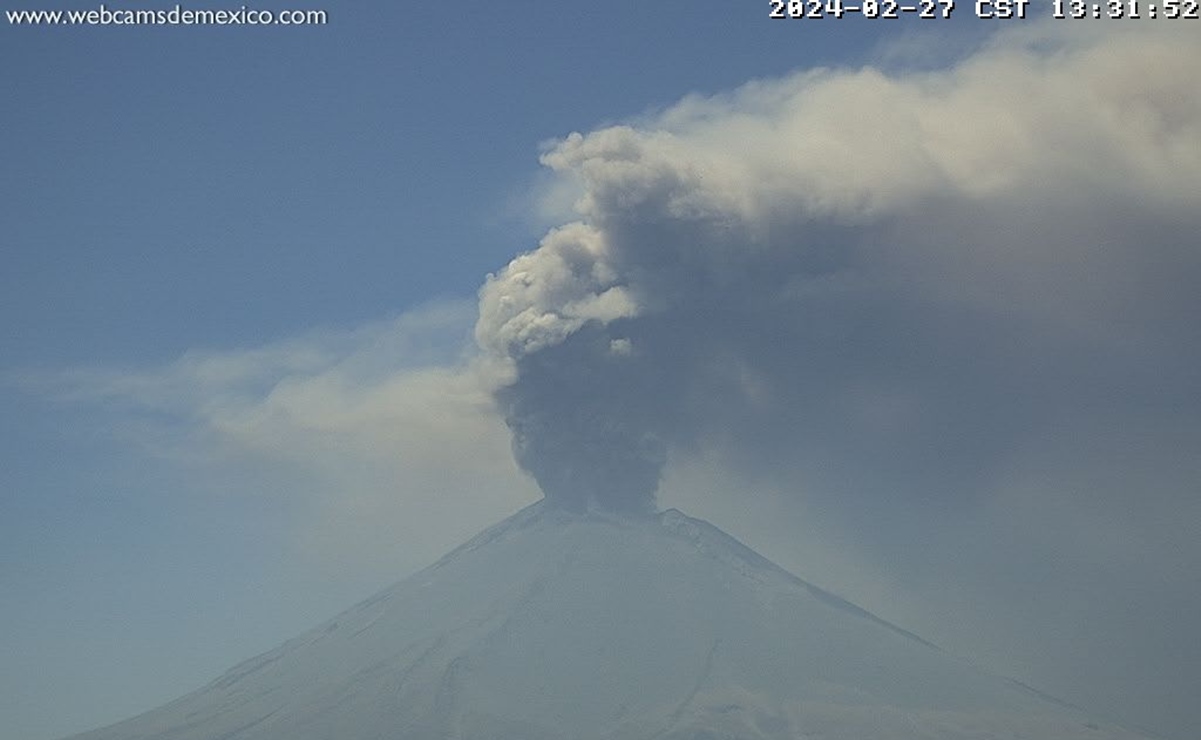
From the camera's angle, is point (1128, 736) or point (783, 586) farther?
point (783, 586)

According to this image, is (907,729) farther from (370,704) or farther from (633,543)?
(370,704)

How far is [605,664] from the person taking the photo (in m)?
160

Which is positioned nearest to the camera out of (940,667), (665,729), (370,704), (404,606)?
(665,729)

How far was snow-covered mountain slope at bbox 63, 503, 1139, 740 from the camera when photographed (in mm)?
143375

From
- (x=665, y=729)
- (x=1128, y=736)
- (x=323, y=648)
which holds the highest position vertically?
(x=323, y=648)

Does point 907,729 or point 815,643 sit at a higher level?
point 815,643

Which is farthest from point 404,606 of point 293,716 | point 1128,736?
point 1128,736

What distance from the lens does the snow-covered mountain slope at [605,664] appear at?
14338 centimetres

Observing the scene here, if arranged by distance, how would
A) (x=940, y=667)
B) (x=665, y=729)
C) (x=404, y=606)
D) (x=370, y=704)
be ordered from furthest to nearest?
(x=404, y=606)
(x=940, y=667)
(x=370, y=704)
(x=665, y=729)

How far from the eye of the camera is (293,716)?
148 m

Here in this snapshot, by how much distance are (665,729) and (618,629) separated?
29.0 metres

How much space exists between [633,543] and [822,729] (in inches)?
1458

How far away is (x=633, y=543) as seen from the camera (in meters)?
168

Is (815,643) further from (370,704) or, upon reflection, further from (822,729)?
(370,704)
